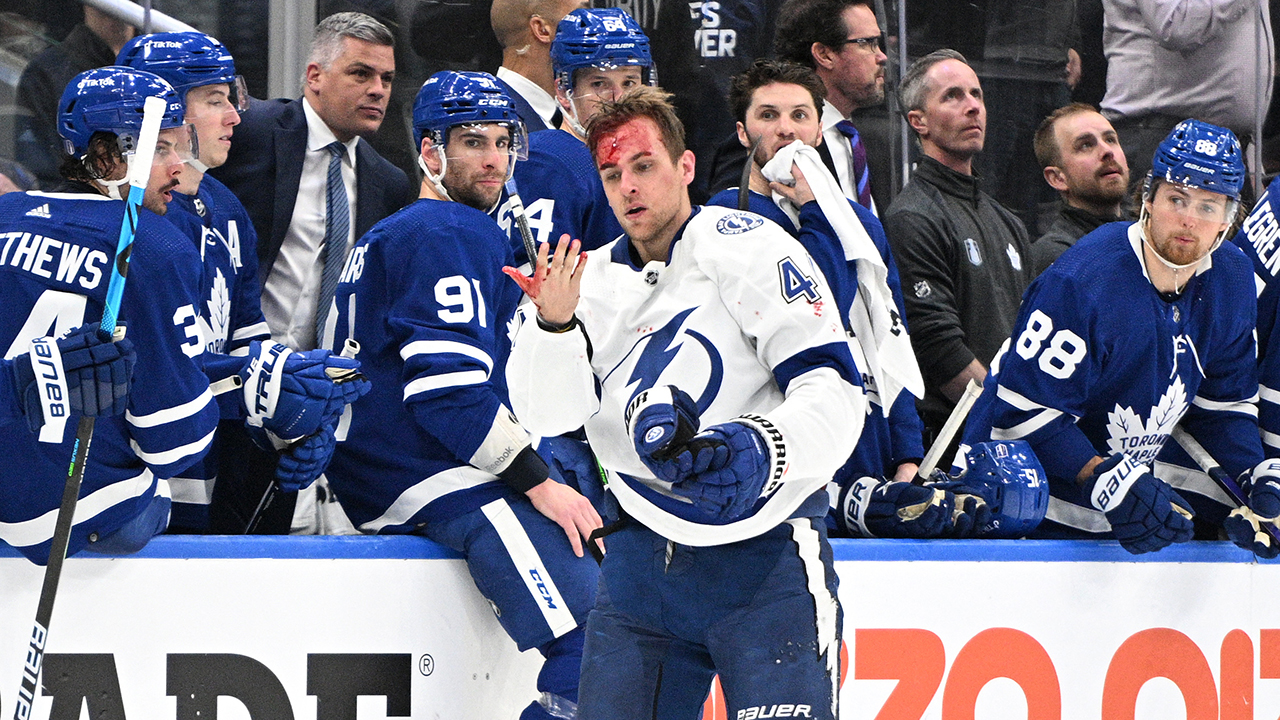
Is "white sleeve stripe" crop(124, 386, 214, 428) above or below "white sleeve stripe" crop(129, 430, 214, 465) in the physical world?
above

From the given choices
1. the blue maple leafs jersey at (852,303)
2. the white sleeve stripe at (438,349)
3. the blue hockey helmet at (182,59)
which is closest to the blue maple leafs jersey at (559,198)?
the blue maple leafs jersey at (852,303)

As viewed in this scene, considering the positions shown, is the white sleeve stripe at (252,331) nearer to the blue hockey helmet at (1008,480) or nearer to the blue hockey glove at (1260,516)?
the blue hockey helmet at (1008,480)

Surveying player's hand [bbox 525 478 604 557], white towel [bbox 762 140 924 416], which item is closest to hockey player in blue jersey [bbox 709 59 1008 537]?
white towel [bbox 762 140 924 416]

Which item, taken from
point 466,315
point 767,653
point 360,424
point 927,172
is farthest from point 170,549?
point 927,172

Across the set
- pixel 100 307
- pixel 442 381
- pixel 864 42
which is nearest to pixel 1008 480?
pixel 442 381

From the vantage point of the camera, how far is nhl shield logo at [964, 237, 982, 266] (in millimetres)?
3799

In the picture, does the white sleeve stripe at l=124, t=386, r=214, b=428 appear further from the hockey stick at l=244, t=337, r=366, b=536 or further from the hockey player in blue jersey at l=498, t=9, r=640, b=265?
the hockey player in blue jersey at l=498, t=9, r=640, b=265

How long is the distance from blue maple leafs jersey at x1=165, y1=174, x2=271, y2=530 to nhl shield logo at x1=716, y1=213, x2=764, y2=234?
3.16ft

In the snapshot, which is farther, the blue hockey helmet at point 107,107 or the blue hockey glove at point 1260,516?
the blue hockey glove at point 1260,516

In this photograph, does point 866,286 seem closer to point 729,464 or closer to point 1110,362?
point 1110,362

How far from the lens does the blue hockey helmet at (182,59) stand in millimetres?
3008

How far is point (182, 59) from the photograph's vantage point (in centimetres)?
302

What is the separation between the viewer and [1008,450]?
3.21 meters

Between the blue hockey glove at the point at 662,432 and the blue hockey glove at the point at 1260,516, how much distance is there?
5.66 feet
